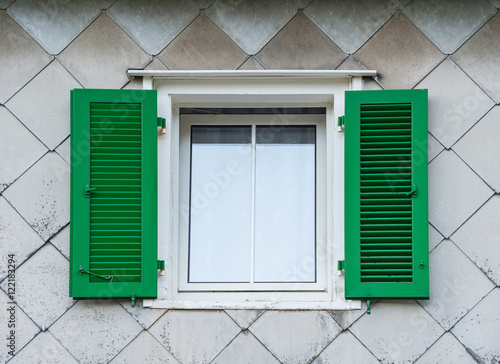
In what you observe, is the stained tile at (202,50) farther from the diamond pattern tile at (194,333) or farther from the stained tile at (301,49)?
the diamond pattern tile at (194,333)

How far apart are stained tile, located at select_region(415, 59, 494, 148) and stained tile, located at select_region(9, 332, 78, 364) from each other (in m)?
1.92

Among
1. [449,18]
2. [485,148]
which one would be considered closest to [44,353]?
[485,148]

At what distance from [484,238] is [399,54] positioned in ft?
3.00

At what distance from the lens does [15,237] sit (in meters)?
2.73

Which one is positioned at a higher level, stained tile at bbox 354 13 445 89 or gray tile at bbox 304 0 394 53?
gray tile at bbox 304 0 394 53

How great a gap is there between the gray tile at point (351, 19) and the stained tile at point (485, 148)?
65 centimetres

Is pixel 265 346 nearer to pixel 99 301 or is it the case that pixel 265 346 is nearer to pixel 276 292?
pixel 276 292

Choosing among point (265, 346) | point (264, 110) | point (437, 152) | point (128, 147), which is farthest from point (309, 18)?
point (265, 346)

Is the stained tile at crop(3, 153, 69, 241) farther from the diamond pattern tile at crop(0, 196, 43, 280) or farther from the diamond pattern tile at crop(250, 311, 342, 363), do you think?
the diamond pattern tile at crop(250, 311, 342, 363)

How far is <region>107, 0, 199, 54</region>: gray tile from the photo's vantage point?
2805 mm

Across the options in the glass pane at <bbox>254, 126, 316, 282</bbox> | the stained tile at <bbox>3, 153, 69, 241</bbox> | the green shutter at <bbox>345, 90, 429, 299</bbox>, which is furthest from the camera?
the glass pane at <bbox>254, 126, 316, 282</bbox>

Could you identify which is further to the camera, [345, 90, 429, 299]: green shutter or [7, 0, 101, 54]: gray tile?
[7, 0, 101, 54]: gray tile

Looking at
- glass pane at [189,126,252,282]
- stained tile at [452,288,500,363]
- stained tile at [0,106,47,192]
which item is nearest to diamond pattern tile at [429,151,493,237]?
stained tile at [452,288,500,363]

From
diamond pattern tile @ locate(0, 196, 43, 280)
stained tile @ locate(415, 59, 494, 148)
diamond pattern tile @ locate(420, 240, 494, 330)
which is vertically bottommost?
diamond pattern tile @ locate(420, 240, 494, 330)
